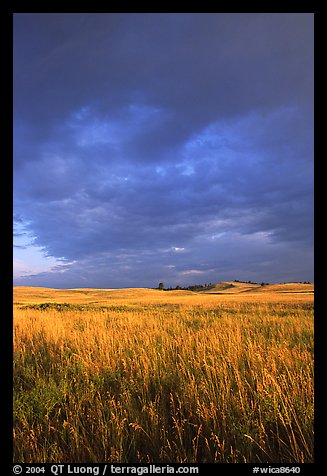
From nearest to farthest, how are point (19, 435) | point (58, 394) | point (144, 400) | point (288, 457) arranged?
1. point (288, 457)
2. point (19, 435)
3. point (144, 400)
4. point (58, 394)

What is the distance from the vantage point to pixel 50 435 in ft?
10.4

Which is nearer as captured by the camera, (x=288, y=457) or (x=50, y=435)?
(x=288, y=457)
